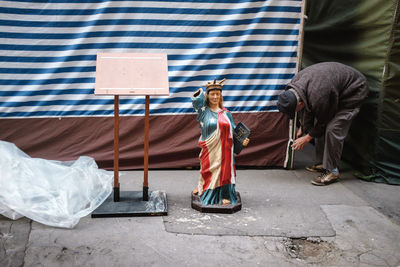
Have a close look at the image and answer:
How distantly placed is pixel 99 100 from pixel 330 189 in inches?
119

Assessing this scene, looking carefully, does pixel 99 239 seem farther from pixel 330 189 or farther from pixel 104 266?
pixel 330 189

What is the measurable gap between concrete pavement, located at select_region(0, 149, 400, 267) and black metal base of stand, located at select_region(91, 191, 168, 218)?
2.6 inches

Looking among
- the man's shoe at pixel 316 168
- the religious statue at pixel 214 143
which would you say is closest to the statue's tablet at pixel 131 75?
the religious statue at pixel 214 143

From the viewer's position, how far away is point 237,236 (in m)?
3.92

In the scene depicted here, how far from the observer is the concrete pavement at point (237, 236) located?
11.6ft

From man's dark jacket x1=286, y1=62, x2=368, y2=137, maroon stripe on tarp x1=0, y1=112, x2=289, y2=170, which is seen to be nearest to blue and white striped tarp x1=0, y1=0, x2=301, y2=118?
maroon stripe on tarp x1=0, y1=112, x2=289, y2=170

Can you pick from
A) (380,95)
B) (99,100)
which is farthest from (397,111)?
(99,100)

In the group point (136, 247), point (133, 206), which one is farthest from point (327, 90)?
point (136, 247)

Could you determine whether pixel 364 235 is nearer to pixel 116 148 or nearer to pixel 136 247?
pixel 136 247

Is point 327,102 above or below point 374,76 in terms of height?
below

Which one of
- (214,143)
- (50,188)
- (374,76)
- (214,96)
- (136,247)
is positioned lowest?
(136,247)

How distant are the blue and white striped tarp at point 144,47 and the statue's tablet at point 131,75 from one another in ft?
3.26

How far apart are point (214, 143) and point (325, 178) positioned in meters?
1.80

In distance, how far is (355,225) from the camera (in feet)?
13.9
